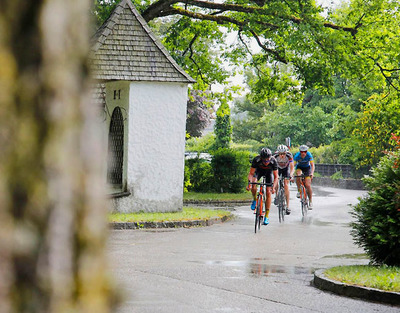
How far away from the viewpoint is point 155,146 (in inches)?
811

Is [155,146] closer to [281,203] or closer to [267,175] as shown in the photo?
[281,203]

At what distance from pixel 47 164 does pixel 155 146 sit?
19.6m

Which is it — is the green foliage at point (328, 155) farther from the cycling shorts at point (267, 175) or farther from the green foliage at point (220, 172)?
the cycling shorts at point (267, 175)

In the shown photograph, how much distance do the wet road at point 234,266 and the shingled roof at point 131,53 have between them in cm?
470

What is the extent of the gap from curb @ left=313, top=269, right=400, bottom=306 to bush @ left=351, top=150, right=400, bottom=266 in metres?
1.14

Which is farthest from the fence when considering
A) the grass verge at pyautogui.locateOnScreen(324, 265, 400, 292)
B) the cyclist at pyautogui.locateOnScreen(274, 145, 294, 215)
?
the grass verge at pyautogui.locateOnScreen(324, 265, 400, 292)

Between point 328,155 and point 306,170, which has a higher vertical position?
point 328,155

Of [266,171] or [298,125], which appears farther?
[298,125]

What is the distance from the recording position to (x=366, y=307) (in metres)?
8.20

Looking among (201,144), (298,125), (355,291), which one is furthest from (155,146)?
(201,144)

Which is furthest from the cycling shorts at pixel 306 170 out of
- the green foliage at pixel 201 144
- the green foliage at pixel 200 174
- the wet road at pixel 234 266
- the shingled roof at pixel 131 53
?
the green foliage at pixel 201 144

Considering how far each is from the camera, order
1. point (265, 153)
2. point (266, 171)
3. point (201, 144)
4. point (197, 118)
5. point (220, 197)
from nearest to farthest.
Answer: point (265, 153) < point (266, 171) < point (220, 197) < point (197, 118) < point (201, 144)

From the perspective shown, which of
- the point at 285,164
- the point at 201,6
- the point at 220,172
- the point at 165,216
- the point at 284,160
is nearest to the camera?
the point at 165,216

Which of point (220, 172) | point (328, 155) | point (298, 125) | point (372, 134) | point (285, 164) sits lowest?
point (220, 172)
